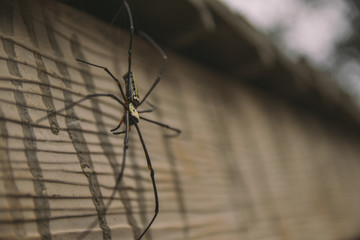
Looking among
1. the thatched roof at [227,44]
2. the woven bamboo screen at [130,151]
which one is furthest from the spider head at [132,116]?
the thatched roof at [227,44]

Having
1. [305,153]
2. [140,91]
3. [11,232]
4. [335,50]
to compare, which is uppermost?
[335,50]

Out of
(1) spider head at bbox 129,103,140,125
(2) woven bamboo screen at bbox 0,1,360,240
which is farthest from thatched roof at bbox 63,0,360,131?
(1) spider head at bbox 129,103,140,125

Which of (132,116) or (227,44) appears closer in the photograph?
(132,116)

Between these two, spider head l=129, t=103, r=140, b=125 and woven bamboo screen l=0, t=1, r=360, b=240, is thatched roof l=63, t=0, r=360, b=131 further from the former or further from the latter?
spider head l=129, t=103, r=140, b=125

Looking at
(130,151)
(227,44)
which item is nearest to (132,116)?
(130,151)

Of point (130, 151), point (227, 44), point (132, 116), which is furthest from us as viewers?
point (227, 44)

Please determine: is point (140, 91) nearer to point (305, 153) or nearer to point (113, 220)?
point (113, 220)

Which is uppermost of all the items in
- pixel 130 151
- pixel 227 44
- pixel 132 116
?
pixel 227 44

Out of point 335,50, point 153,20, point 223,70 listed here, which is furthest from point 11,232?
point 335,50

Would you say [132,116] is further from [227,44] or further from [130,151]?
[227,44]
